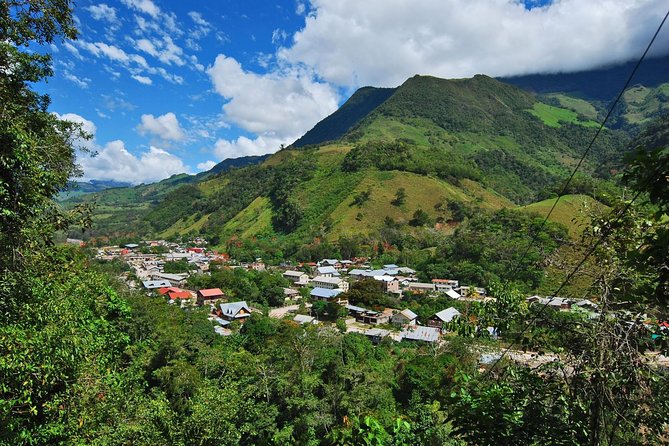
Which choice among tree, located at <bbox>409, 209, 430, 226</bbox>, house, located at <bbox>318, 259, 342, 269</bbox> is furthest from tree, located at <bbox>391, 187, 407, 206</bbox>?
house, located at <bbox>318, 259, 342, 269</bbox>

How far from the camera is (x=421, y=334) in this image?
27672mm

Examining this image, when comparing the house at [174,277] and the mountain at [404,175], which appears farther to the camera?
the mountain at [404,175]

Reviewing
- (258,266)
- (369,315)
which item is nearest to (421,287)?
(369,315)

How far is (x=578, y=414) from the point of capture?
11.1ft

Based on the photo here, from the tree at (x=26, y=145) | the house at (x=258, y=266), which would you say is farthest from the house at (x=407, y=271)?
the tree at (x=26, y=145)

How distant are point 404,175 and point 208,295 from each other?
52427mm

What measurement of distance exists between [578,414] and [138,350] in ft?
64.7

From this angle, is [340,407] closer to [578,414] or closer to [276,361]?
[276,361]

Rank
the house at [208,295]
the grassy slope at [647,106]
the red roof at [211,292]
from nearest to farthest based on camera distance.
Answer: the house at [208,295] < the red roof at [211,292] < the grassy slope at [647,106]

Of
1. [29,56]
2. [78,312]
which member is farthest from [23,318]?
[29,56]

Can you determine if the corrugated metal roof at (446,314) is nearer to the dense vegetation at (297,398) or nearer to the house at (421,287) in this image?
the house at (421,287)

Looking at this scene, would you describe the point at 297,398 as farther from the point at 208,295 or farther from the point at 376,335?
the point at 208,295

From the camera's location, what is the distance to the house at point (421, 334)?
87.5 feet

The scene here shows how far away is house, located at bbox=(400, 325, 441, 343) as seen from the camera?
26.7m
